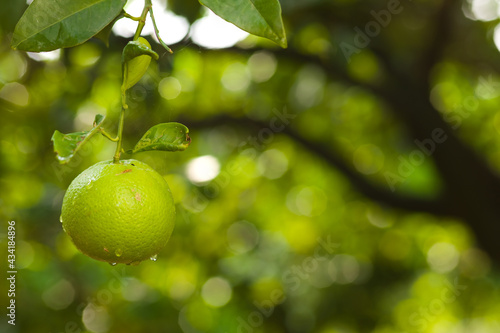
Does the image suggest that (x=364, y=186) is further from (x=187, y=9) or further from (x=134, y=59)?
(x=134, y=59)

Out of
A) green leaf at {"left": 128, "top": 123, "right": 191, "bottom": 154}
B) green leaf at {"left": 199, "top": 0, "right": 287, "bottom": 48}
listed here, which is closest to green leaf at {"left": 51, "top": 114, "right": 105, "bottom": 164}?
green leaf at {"left": 128, "top": 123, "right": 191, "bottom": 154}

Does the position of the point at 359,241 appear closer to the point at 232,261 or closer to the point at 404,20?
the point at 232,261

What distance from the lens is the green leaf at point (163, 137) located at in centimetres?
66

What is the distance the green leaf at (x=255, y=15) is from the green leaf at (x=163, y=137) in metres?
0.16

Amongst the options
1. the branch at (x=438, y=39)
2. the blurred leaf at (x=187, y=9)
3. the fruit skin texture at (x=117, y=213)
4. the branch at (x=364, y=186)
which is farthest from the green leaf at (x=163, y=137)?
the branch at (x=438, y=39)

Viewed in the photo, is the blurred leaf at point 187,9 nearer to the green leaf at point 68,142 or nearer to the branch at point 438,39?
the green leaf at point 68,142

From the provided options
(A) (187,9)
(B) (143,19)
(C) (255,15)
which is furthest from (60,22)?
(A) (187,9)

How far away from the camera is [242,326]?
2654 millimetres

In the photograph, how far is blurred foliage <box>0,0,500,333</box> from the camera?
2041mm

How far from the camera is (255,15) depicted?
1.95 feet

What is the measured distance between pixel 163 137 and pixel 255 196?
2.60 m

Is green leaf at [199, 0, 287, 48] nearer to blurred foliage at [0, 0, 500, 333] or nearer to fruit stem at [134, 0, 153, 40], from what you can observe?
fruit stem at [134, 0, 153, 40]

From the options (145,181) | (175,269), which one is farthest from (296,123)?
(145,181)

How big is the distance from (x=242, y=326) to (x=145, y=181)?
7.00 ft
